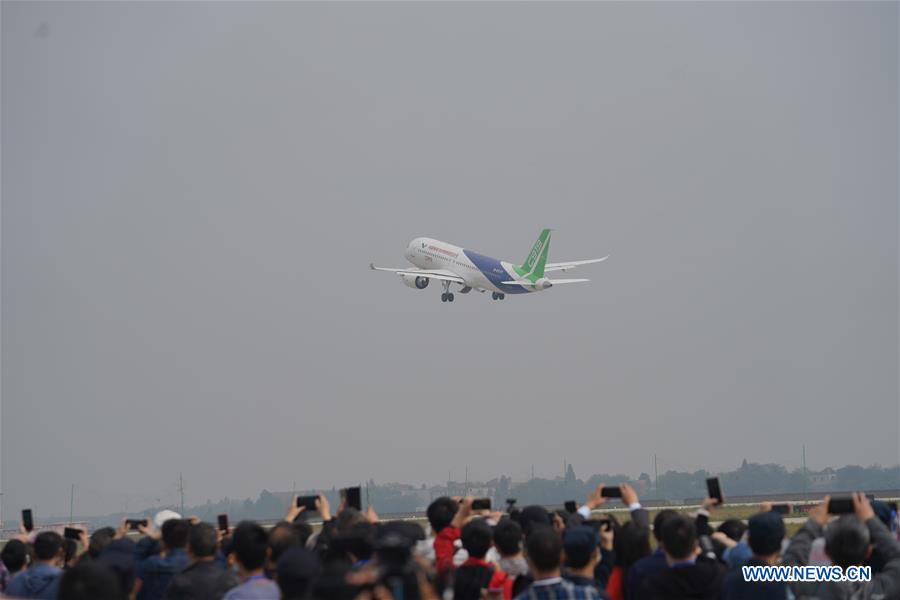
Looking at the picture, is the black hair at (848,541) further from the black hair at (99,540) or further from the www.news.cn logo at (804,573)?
the black hair at (99,540)

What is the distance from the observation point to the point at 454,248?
114 m

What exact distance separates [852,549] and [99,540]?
504 inches

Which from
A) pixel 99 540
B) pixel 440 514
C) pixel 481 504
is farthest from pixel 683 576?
pixel 99 540

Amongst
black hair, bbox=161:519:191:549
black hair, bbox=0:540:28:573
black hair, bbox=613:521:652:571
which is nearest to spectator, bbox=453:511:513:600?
black hair, bbox=613:521:652:571

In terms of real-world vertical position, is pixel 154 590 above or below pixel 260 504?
above

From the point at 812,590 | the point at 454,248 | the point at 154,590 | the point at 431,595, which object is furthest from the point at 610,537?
the point at 454,248

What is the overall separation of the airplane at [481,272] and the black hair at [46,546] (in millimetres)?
84825

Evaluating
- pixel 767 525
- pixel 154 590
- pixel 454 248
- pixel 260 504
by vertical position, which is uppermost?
pixel 454 248

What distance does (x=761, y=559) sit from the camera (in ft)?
49.3

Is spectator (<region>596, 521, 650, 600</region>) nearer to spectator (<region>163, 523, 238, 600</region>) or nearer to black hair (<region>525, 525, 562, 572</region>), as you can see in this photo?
black hair (<region>525, 525, 562, 572</region>)

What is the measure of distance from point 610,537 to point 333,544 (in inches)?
262

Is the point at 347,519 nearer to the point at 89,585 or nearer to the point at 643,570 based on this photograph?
the point at 643,570

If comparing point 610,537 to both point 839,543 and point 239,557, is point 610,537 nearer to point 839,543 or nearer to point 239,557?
point 839,543

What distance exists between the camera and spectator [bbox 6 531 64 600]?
18.1 m
